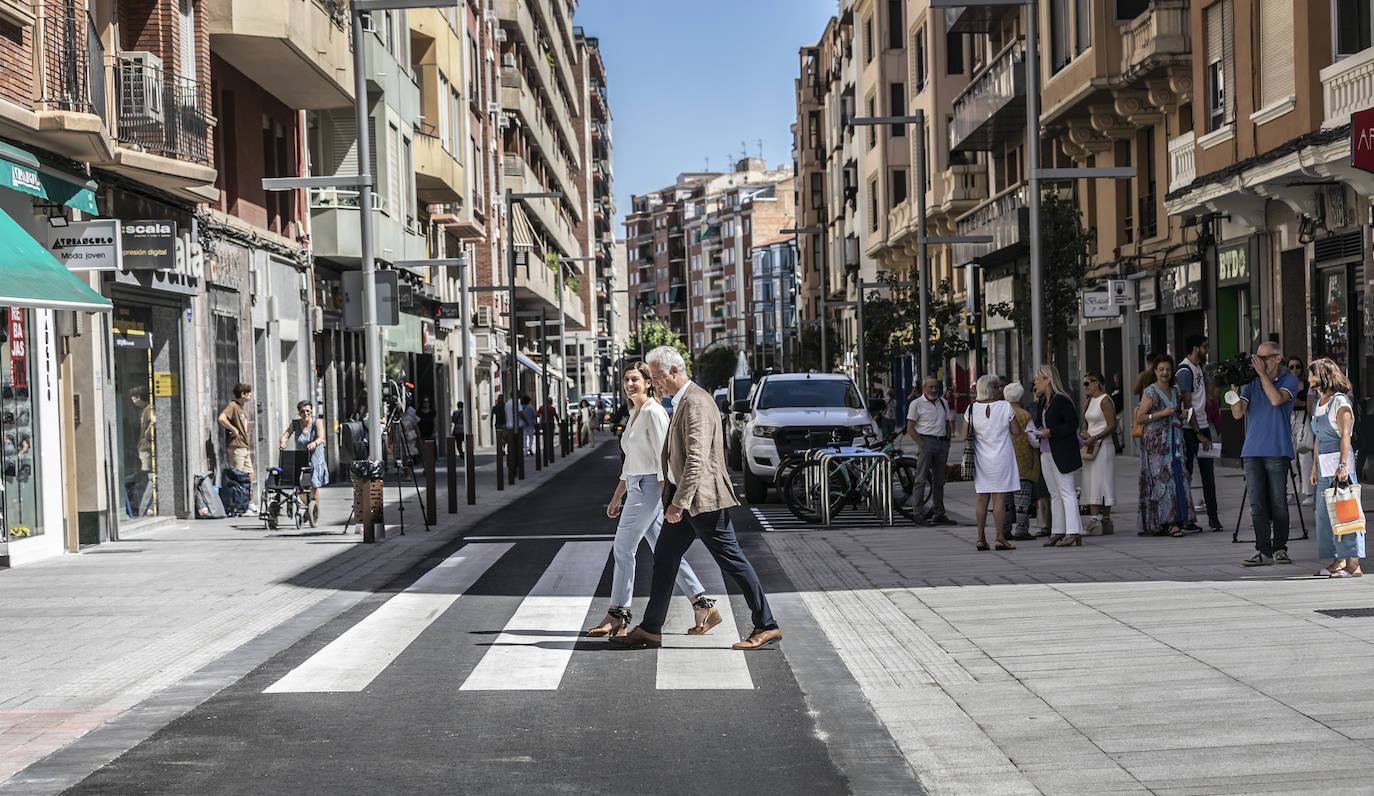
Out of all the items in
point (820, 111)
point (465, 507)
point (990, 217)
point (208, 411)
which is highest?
point (820, 111)

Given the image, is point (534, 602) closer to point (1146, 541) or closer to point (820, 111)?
point (1146, 541)

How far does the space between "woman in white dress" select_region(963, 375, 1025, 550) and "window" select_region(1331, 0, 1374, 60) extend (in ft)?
29.5

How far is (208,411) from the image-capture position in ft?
75.8

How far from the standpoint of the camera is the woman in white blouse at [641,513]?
9.99 metres

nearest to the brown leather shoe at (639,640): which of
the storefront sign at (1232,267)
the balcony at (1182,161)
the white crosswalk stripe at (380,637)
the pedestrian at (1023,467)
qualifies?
the white crosswalk stripe at (380,637)

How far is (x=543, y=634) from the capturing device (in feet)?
33.8

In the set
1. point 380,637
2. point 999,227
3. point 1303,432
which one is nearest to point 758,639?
point 380,637

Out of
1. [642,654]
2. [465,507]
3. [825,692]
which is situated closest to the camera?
[825,692]

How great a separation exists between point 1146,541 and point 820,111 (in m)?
85.7

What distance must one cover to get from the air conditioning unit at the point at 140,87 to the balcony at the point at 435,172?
1833 cm

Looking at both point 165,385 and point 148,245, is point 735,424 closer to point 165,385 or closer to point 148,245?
point 165,385

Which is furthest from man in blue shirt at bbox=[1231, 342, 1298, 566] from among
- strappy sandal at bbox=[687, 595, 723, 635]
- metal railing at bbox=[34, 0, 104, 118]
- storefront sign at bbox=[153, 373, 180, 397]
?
storefront sign at bbox=[153, 373, 180, 397]

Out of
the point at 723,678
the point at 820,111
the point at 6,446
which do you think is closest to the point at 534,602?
the point at 723,678

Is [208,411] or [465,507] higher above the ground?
[208,411]
